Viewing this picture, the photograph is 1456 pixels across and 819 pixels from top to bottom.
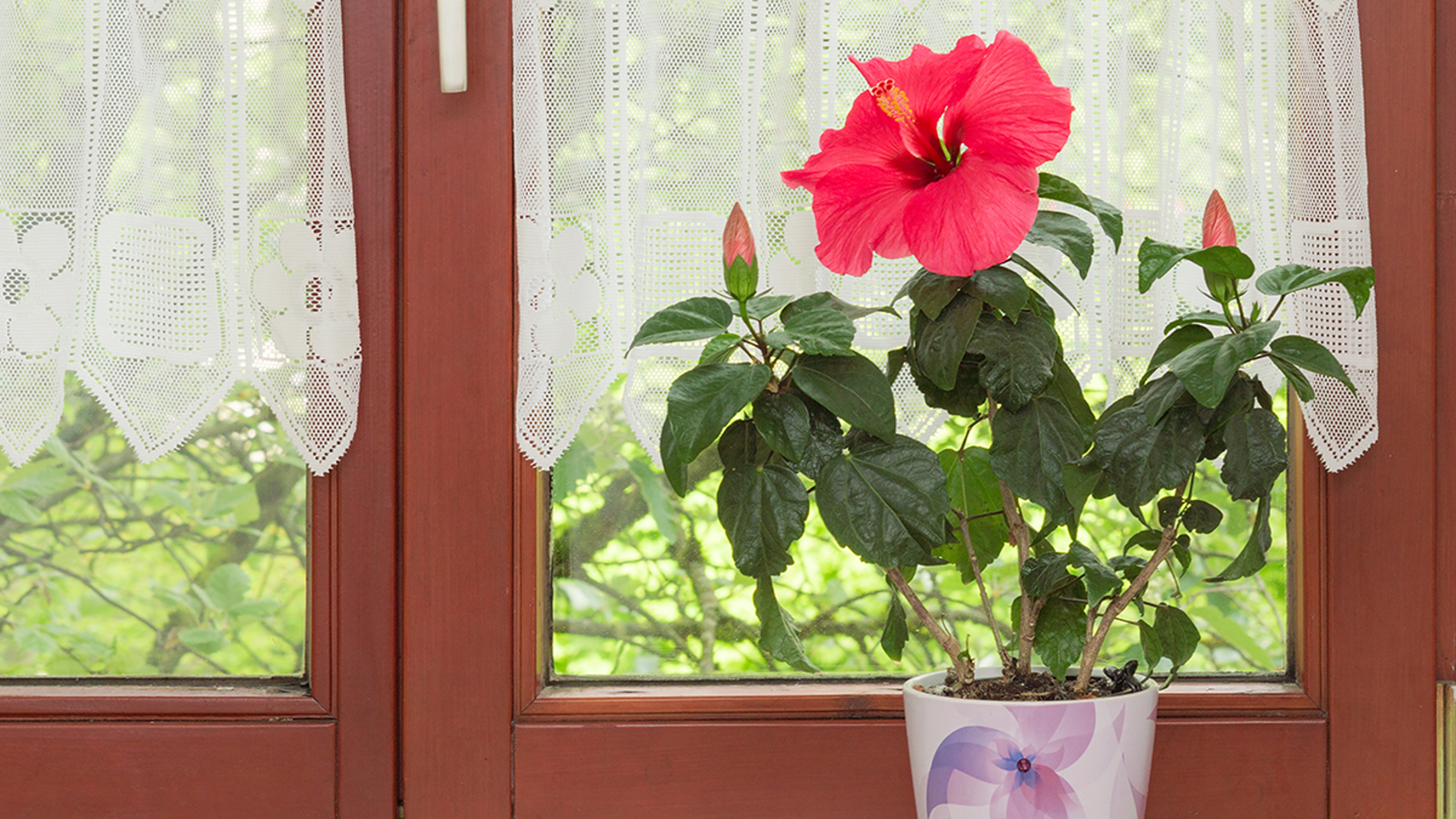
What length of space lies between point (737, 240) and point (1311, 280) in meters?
0.42

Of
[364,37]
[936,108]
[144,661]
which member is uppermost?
[364,37]

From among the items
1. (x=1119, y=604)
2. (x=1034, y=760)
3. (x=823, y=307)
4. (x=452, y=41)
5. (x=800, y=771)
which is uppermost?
(x=452, y=41)

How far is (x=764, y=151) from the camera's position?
3.07ft

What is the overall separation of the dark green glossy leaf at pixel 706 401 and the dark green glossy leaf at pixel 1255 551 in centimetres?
39

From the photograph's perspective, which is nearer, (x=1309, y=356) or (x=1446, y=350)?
(x=1309, y=356)

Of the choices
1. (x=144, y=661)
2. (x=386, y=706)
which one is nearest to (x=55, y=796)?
(x=144, y=661)

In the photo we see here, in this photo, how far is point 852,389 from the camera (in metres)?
0.73

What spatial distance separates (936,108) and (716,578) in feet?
1.75

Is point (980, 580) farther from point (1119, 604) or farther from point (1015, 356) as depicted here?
point (1015, 356)

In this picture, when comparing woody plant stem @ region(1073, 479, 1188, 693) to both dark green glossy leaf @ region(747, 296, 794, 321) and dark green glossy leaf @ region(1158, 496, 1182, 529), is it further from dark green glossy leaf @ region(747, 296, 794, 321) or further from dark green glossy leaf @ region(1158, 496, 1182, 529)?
dark green glossy leaf @ region(747, 296, 794, 321)

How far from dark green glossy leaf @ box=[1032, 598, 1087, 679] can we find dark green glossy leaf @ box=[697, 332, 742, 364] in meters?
0.33

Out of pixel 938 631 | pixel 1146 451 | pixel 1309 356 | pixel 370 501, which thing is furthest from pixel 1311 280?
pixel 370 501

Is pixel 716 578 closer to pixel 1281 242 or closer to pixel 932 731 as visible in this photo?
pixel 932 731

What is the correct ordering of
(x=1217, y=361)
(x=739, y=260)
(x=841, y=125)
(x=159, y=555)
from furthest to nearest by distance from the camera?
1. (x=159, y=555)
2. (x=841, y=125)
3. (x=739, y=260)
4. (x=1217, y=361)
